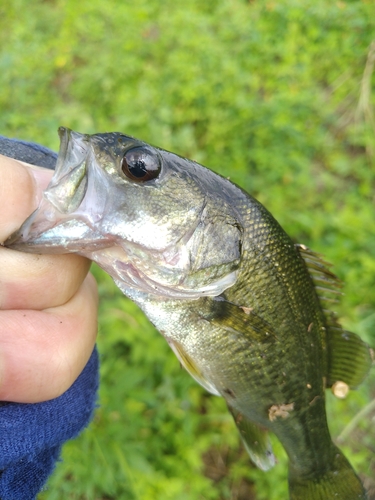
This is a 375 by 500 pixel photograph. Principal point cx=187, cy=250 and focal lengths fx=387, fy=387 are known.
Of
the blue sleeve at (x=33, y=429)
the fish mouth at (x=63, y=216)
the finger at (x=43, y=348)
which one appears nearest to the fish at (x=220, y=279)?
the fish mouth at (x=63, y=216)

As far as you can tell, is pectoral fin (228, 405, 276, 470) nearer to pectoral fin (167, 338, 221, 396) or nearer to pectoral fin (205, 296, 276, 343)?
pectoral fin (167, 338, 221, 396)

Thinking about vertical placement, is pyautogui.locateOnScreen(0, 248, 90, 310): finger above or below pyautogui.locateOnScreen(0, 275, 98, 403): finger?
above

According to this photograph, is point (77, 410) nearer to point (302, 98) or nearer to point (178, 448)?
point (178, 448)

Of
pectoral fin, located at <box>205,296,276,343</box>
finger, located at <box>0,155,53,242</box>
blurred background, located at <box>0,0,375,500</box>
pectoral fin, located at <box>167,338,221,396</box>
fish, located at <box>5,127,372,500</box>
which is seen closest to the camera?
finger, located at <box>0,155,53,242</box>

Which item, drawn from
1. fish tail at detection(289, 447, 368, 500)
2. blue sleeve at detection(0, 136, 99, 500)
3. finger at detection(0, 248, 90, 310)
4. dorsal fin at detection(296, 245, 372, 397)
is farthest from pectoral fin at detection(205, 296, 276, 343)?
fish tail at detection(289, 447, 368, 500)

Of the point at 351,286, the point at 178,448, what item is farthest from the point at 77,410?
the point at 351,286

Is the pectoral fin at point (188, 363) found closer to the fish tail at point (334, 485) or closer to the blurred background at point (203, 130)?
the fish tail at point (334, 485)

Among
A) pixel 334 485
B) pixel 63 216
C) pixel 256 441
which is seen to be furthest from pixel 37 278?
pixel 334 485
